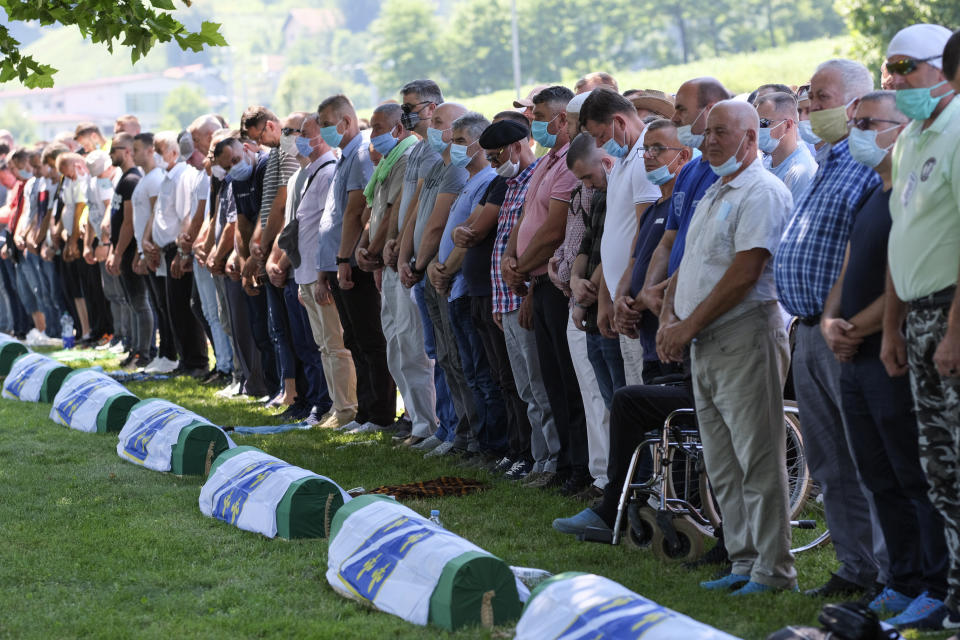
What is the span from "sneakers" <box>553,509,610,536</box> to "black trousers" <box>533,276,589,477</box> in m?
1.12

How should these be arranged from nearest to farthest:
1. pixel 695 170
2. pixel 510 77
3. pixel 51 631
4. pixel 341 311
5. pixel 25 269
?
pixel 51 631, pixel 695 170, pixel 341 311, pixel 25 269, pixel 510 77

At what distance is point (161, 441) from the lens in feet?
33.2

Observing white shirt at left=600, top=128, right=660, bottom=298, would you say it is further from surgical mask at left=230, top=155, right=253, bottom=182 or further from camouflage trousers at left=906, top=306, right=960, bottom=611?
surgical mask at left=230, top=155, right=253, bottom=182

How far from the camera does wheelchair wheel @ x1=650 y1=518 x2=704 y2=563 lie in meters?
6.75

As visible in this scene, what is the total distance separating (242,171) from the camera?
13.3 metres

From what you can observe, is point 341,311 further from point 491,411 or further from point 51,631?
point 51,631

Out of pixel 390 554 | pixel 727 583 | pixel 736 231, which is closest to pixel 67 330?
pixel 390 554

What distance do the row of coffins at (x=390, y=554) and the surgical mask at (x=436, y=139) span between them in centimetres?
258

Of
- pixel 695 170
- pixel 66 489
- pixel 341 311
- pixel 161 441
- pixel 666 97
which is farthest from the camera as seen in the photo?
pixel 341 311

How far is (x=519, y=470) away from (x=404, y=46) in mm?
125717

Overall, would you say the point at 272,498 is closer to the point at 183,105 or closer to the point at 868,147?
the point at 868,147

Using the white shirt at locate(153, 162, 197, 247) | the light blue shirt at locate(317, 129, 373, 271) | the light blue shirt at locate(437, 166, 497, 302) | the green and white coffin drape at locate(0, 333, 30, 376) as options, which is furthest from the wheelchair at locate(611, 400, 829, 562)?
the green and white coffin drape at locate(0, 333, 30, 376)

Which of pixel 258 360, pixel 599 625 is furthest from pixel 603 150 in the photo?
pixel 258 360

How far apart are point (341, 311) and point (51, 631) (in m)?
5.82
